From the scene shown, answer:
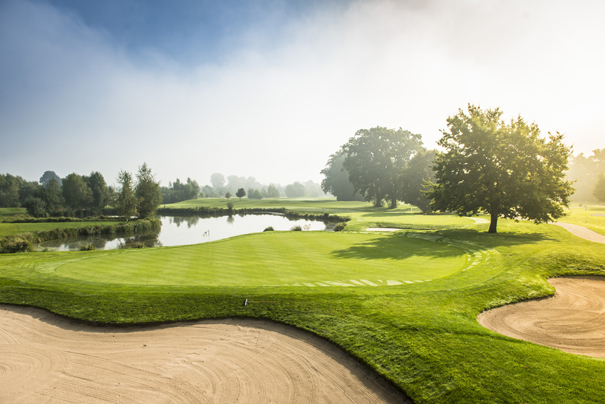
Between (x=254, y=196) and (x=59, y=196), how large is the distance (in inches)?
2625

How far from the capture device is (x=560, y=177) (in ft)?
64.4

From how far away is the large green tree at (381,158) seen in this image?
183 feet

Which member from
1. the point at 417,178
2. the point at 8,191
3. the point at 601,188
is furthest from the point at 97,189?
the point at 601,188

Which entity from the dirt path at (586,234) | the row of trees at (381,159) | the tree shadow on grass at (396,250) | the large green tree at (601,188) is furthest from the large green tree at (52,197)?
the large green tree at (601,188)

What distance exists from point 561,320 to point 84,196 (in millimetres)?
74182

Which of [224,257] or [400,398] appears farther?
[224,257]

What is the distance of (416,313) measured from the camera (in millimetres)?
6629

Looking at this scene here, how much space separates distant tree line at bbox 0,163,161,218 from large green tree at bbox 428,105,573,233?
43.3 m

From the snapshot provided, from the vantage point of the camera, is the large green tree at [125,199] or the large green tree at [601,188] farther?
the large green tree at [601,188]

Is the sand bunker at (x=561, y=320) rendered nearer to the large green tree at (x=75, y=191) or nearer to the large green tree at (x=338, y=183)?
the large green tree at (x=75, y=191)

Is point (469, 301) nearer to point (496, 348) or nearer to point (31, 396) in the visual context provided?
point (496, 348)

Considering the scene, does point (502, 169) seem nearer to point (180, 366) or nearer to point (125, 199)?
point (180, 366)

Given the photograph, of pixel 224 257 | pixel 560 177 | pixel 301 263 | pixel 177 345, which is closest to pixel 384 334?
pixel 177 345

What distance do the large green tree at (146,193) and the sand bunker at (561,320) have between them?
49.7 meters
